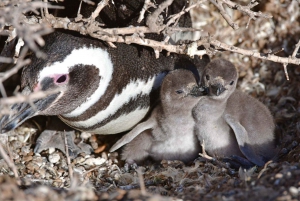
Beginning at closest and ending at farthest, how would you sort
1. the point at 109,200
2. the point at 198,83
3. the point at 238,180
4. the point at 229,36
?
the point at 109,200 < the point at 238,180 < the point at 198,83 < the point at 229,36

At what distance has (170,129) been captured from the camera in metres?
2.80

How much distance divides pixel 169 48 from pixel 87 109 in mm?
505

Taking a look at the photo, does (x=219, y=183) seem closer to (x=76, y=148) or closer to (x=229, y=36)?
(x=76, y=148)

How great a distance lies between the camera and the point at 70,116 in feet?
8.41

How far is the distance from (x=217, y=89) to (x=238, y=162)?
1.43ft

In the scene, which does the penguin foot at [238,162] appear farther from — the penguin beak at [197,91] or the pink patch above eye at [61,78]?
the pink patch above eye at [61,78]

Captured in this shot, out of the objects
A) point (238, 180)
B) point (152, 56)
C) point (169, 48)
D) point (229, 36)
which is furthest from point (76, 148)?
point (229, 36)

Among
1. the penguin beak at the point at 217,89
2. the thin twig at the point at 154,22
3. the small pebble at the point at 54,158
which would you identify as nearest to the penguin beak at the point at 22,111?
the thin twig at the point at 154,22

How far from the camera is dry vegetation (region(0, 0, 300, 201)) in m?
1.94

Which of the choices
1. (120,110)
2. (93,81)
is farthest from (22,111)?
(120,110)

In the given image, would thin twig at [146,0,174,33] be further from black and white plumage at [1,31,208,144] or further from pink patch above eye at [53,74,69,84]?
pink patch above eye at [53,74,69,84]

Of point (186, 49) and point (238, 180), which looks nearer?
point (238, 180)

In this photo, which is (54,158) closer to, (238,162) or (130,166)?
(130,166)

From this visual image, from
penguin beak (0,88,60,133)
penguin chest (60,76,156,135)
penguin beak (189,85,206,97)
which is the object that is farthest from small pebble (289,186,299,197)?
penguin beak (0,88,60,133)
